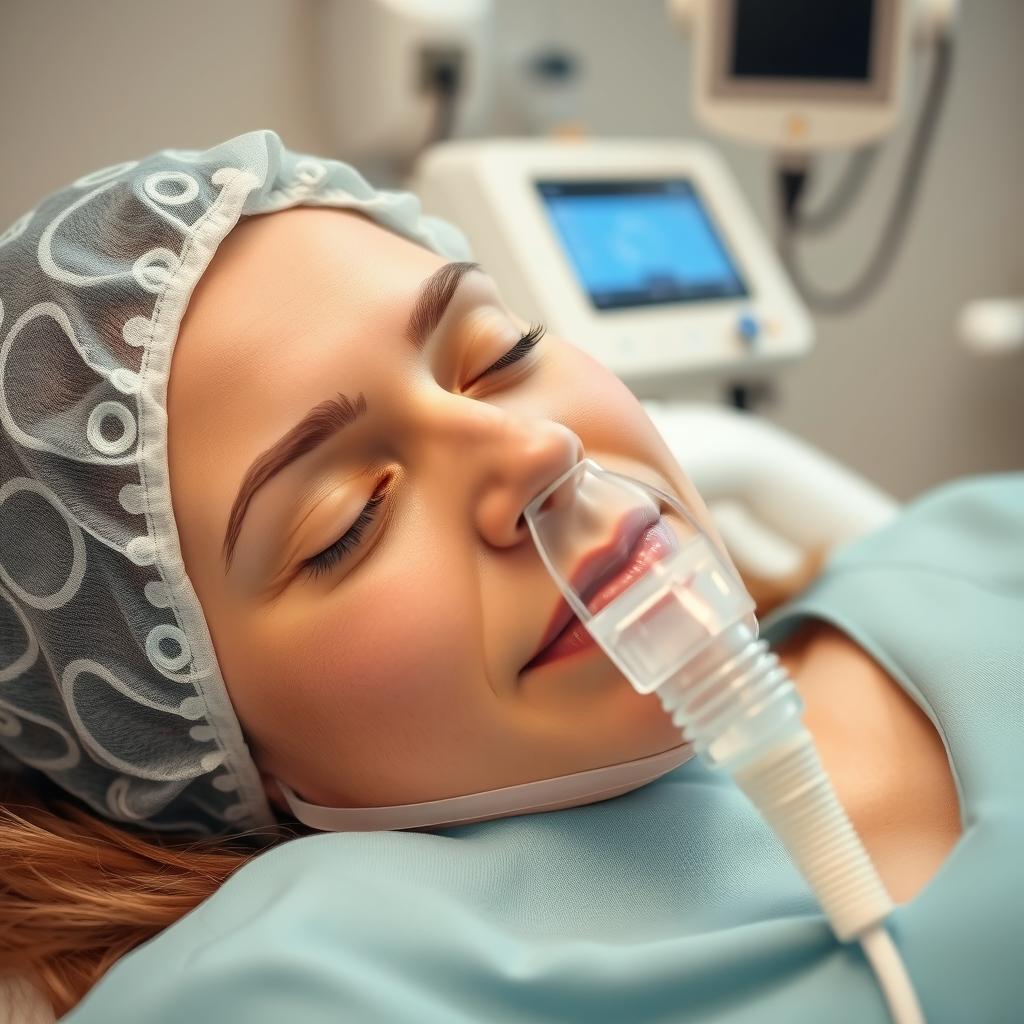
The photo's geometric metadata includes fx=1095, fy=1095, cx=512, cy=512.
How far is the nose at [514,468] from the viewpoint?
0.66m

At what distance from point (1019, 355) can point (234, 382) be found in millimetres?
2039

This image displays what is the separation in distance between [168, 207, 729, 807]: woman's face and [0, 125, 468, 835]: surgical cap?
2 centimetres

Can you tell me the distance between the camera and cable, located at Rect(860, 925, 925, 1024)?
21.3 inches

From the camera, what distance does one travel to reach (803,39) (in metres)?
1.54

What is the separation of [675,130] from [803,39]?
0.41m

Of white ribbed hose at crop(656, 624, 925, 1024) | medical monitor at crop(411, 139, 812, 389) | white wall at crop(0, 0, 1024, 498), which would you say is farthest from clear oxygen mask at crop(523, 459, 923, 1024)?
white wall at crop(0, 0, 1024, 498)

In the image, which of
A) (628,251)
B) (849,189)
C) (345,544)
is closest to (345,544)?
(345,544)

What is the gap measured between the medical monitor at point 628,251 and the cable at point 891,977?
2.81 ft

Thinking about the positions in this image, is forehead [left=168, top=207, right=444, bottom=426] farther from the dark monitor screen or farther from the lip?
the dark monitor screen

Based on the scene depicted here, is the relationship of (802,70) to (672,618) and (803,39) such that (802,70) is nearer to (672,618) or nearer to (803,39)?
(803,39)

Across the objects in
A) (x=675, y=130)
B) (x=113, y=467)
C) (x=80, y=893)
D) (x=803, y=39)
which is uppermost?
(x=803, y=39)

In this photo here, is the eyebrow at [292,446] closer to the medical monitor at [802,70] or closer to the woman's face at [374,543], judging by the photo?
the woman's face at [374,543]

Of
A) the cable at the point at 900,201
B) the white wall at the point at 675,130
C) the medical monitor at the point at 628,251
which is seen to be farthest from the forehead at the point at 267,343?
the cable at the point at 900,201

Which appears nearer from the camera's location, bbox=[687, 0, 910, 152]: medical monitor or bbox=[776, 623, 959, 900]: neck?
bbox=[776, 623, 959, 900]: neck
